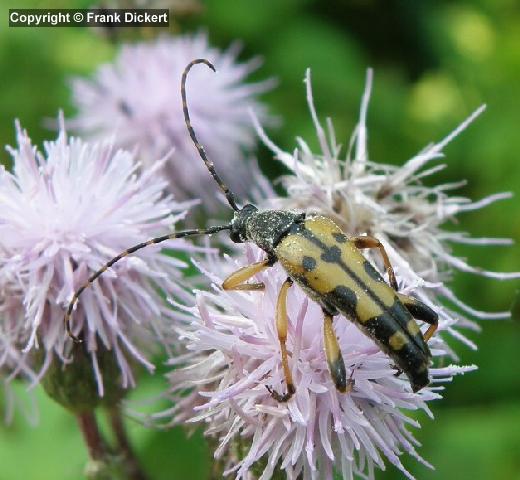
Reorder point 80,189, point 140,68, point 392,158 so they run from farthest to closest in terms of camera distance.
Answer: point 392,158
point 140,68
point 80,189

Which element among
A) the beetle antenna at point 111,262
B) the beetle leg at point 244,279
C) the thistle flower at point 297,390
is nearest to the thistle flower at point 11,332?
the beetle antenna at point 111,262

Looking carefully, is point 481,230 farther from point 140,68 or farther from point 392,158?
point 140,68

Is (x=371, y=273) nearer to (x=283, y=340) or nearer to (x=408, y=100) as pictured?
(x=283, y=340)

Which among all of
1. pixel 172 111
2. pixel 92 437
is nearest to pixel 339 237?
pixel 92 437

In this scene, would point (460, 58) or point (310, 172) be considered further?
point (460, 58)

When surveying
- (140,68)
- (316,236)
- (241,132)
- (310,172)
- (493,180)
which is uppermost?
(140,68)

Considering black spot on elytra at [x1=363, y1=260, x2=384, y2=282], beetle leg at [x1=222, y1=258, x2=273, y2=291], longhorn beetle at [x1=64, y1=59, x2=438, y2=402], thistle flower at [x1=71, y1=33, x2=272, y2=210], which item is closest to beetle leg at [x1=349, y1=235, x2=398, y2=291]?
longhorn beetle at [x1=64, y1=59, x2=438, y2=402]

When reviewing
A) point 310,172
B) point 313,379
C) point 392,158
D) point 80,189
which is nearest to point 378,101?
point 392,158
